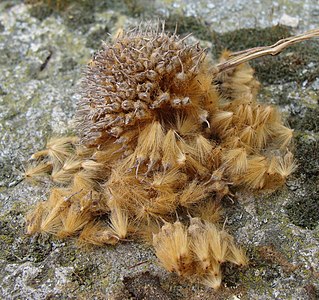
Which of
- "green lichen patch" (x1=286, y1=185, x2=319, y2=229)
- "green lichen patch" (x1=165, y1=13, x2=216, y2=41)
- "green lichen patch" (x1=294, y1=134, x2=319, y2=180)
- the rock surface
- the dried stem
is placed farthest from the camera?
"green lichen patch" (x1=165, y1=13, x2=216, y2=41)

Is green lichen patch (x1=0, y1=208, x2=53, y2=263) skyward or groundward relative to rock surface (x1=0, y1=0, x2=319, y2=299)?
groundward

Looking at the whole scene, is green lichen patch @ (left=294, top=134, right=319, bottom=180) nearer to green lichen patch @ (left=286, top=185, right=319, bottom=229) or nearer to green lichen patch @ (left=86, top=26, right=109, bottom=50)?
green lichen patch @ (left=286, top=185, right=319, bottom=229)

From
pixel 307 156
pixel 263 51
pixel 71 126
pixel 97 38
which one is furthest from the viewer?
pixel 97 38

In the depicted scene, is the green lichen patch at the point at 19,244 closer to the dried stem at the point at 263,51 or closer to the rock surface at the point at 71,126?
the rock surface at the point at 71,126

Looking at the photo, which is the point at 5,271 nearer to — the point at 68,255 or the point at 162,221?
the point at 68,255

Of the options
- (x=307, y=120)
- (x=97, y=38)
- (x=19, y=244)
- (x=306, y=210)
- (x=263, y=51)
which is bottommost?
(x=19, y=244)

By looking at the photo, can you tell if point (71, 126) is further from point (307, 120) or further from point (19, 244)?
point (307, 120)

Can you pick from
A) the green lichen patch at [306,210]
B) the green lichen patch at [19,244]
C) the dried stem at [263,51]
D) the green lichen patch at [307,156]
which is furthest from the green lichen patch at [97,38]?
the green lichen patch at [306,210]

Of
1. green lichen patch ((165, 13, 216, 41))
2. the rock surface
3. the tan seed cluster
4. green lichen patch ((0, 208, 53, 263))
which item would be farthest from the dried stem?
green lichen patch ((0, 208, 53, 263))

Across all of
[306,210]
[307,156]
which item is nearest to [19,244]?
[306,210]
